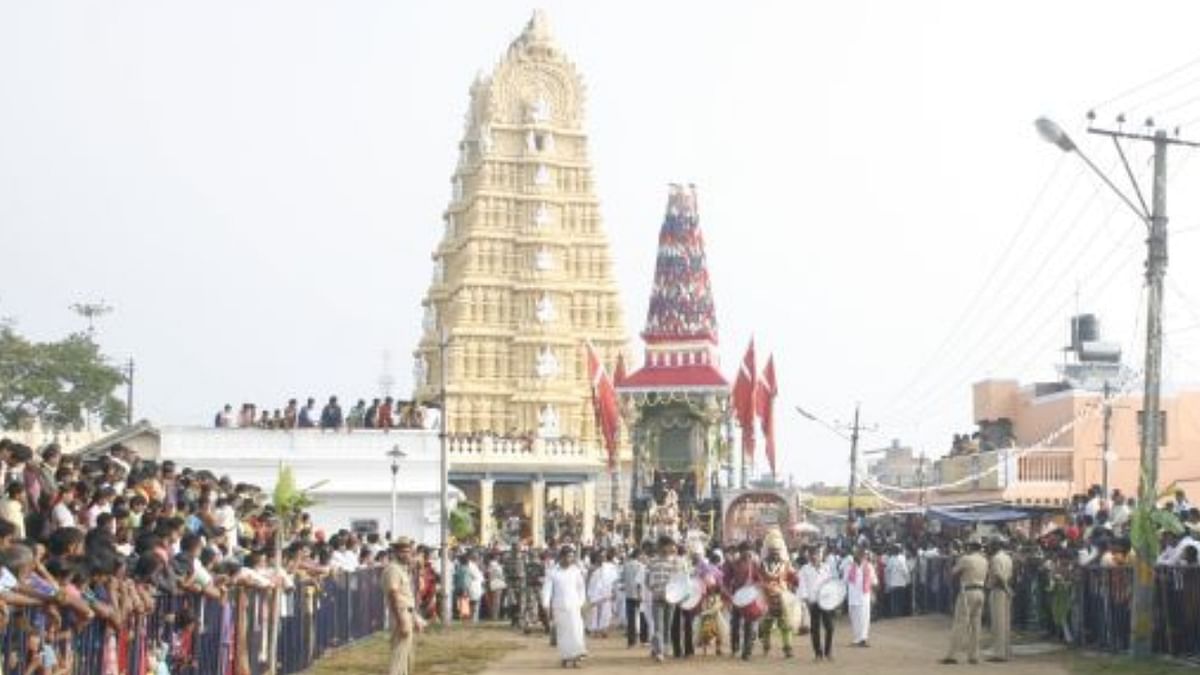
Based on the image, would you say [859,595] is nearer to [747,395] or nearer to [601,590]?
[601,590]

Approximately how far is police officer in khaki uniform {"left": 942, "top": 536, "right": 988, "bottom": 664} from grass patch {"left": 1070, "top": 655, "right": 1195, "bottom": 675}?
4.14ft

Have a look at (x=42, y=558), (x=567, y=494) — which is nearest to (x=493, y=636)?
(x=42, y=558)

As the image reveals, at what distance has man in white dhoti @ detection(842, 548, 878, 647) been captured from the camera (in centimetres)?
2605

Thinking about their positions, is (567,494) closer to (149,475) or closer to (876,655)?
(876,655)

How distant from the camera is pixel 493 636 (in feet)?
97.5

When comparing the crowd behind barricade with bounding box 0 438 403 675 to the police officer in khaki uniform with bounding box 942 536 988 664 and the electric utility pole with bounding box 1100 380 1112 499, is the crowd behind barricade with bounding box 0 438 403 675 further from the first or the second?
the electric utility pole with bounding box 1100 380 1112 499

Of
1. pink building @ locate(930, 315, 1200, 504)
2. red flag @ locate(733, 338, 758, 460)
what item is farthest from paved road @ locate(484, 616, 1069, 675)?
red flag @ locate(733, 338, 758, 460)

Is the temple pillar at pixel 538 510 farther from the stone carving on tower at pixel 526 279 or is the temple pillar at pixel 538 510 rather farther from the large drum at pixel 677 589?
the large drum at pixel 677 589

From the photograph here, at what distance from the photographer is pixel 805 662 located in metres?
22.8

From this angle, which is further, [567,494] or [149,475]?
[567,494]

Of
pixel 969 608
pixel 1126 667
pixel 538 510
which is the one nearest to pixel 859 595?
pixel 969 608

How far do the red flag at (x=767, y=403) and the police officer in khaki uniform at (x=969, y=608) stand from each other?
98.5ft

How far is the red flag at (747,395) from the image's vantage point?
52750mm

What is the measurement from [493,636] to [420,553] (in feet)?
13.9
